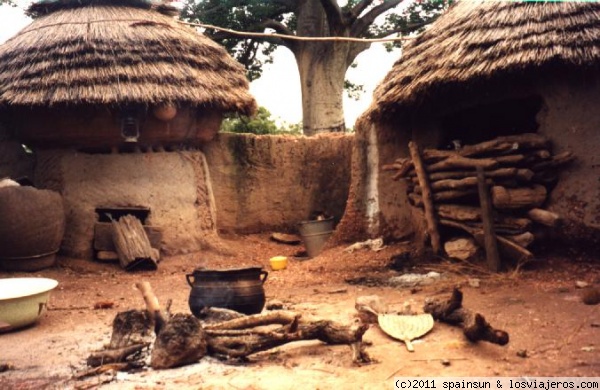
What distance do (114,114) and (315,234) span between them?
3104mm

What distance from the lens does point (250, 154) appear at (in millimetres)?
8797

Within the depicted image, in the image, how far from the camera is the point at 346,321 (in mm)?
4199

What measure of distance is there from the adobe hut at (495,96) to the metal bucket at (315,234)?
2.66ft

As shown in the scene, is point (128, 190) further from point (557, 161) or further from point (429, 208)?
point (557, 161)

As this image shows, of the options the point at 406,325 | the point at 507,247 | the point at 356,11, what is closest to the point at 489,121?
the point at 507,247

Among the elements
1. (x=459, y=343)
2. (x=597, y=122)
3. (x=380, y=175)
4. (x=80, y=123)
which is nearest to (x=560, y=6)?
(x=597, y=122)

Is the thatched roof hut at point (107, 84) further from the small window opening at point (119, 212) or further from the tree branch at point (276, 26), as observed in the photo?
the tree branch at point (276, 26)

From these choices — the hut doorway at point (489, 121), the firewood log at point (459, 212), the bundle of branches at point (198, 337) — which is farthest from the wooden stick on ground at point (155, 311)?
the hut doorway at point (489, 121)

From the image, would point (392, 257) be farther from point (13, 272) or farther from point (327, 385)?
point (13, 272)

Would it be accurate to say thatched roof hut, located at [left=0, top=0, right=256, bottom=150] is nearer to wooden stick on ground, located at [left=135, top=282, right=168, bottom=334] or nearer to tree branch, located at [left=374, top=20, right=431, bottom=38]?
wooden stick on ground, located at [left=135, top=282, right=168, bottom=334]

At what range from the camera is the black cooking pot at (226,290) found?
411 cm

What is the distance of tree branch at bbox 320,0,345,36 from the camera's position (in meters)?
10.8

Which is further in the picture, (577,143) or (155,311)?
(577,143)

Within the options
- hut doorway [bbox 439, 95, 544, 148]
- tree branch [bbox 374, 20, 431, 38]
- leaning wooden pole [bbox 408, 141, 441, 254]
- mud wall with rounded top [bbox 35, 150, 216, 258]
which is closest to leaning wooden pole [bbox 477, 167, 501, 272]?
leaning wooden pole [bbox 408, 141, 441, 254]
